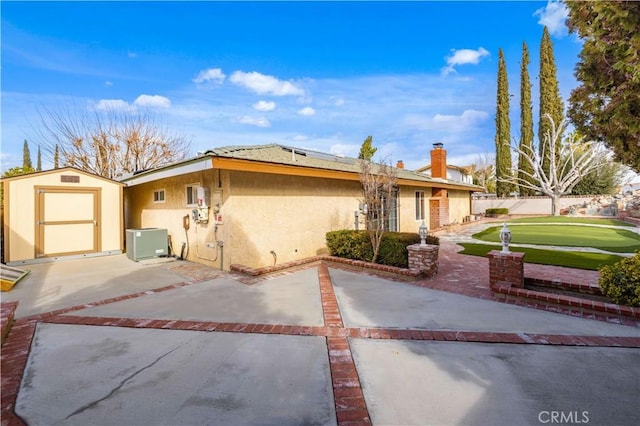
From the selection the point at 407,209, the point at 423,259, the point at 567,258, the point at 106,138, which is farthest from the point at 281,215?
the point at 106,138

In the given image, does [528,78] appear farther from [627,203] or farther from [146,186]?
[146,186]

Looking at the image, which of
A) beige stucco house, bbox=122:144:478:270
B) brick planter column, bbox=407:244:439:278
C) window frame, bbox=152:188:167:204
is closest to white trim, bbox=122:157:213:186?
beige stucco house, bbox=122:144:478:270

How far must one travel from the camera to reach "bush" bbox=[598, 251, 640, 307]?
170 inches

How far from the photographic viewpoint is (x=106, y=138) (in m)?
18.3

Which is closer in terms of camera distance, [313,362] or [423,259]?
[313,362]

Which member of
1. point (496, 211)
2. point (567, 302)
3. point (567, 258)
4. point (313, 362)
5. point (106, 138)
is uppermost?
point (106, 138)

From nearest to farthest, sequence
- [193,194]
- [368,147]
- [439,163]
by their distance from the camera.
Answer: [193,194], [439,163], [368,147]

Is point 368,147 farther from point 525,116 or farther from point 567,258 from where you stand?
point 567,258

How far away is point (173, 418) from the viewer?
2.30m

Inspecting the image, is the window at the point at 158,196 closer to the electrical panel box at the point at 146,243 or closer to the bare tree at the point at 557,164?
the electrical panel box at the point at 146,243

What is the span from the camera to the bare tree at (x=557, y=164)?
1005 inches

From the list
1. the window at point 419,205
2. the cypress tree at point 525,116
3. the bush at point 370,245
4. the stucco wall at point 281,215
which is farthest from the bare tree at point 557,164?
the bush at point 370,245

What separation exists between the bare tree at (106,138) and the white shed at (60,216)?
10.4 meters

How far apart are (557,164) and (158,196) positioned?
3200 centimetres
